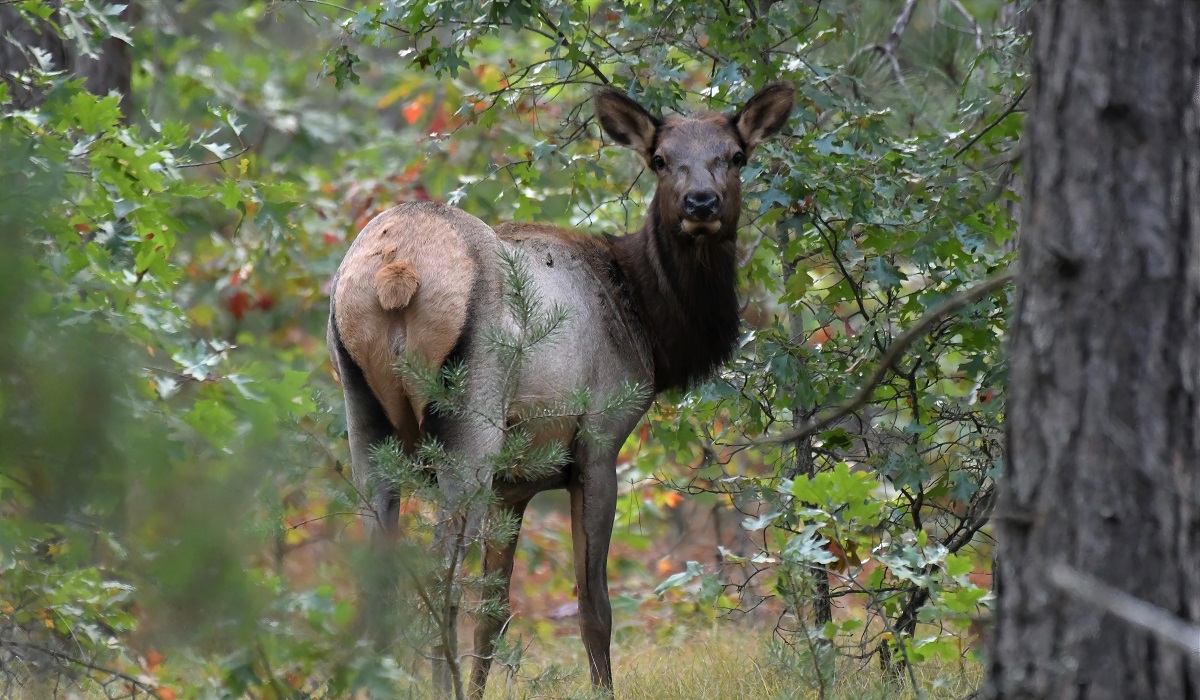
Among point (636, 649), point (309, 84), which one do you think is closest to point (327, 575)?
point (636, 649)

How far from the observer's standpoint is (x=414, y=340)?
5125 mm

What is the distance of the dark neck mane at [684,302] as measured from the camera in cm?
644

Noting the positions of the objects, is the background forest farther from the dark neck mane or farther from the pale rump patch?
the pale rump patch

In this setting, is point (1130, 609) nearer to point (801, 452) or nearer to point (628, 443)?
point (801, 452)

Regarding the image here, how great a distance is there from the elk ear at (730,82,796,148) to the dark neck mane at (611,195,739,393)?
58 cm

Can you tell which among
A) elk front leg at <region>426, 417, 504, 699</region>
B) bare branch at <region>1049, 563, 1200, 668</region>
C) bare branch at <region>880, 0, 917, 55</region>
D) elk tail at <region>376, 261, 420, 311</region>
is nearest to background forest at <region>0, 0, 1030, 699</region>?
bare branch at <region>880, 0, 917, 55</region>

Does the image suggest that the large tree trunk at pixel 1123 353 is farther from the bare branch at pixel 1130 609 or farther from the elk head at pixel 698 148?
the elk head at pixel 698 148

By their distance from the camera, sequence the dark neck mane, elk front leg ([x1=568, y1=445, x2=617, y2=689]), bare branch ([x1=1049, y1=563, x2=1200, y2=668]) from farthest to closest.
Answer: the dark neck mane → elk front leg ([x1=568, y1=445, x2=617, y2=689]) → bare branch ([x1=1049, y1=563, x2=1200, y2=668])

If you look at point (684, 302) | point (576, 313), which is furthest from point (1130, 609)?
point (684, 302)

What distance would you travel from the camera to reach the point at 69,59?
8.92 meters

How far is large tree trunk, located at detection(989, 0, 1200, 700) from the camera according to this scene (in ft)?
8.45

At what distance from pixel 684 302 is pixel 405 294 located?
1.91 metres

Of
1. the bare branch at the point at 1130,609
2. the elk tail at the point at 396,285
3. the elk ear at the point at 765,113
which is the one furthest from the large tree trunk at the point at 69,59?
the bare branch at the point at 1130,609

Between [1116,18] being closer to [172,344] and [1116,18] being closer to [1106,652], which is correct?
[1106,652]
